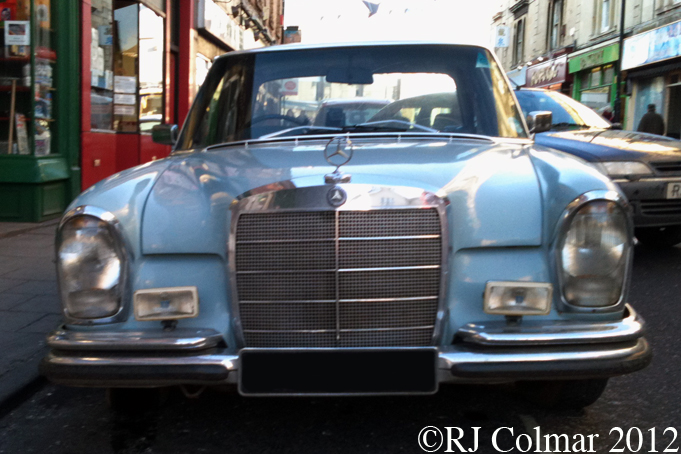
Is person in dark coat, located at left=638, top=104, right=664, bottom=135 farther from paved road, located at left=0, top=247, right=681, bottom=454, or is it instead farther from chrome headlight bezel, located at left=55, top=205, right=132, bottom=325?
chrome headlight bezel, located at left=55, top=205, right=132, bottom=325

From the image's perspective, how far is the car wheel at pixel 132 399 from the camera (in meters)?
2.87

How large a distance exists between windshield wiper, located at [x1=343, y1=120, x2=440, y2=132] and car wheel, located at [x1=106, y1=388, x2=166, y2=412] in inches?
54.4

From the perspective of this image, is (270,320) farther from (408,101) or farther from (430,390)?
(408,101)

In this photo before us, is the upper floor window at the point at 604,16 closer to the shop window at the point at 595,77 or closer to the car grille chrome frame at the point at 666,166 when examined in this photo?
the shop window at the point at 595,77

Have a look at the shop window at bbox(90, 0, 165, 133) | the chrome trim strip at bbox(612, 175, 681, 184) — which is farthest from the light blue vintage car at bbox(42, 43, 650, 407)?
the shop window at bbox(90, 0, 165, 133)

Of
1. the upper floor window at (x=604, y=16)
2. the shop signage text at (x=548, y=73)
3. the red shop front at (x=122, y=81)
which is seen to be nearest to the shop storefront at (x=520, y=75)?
the shop signage text at (x=548, y=73)

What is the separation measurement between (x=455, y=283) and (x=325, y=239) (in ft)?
1.47

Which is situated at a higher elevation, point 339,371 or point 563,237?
point 563,237

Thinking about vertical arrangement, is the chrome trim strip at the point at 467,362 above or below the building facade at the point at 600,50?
below

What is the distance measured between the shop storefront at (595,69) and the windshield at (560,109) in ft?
53.2

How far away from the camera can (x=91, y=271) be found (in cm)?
250

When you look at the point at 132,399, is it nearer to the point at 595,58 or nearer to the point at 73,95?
the point at 73,95

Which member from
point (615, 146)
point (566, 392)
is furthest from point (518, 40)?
point (566, 392)

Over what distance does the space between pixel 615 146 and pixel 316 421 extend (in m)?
4.26
